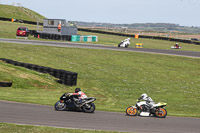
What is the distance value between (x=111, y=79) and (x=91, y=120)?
13.0m

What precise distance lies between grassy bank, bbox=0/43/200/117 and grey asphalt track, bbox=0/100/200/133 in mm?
1773

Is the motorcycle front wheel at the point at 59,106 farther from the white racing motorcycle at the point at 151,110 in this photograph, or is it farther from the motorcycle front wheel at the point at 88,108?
the white racing motorcycle at the point at 151,110

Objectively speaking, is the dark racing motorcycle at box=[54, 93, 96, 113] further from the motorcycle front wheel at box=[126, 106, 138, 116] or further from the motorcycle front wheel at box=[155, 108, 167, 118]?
the motorcycle front wheel at box=[155, 108, 167, 118]

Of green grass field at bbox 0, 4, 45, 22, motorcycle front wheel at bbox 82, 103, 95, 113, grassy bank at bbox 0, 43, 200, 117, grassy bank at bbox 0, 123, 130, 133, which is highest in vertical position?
green grass field at bbox 0, 4, 45, 22

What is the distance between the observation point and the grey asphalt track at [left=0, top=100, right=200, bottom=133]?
13984 millimetres

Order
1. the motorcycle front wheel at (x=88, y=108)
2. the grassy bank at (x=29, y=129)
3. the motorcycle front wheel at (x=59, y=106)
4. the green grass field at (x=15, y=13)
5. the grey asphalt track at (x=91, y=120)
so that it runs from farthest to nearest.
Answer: the green grass field at (x=15, y=13) → the motorcycle front wheel at (x=88, y=108) → the motorcycle front wheel at (x=59, y=106) → the grey asphalt track at (x=91, y=120) → the grassy bank at (x=29, y=129)

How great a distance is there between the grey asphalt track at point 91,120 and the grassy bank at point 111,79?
1773 mm

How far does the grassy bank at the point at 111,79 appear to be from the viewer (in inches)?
840

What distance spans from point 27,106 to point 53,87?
7.10 meters

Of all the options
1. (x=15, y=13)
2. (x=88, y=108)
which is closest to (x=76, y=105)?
(x=88, y=108)

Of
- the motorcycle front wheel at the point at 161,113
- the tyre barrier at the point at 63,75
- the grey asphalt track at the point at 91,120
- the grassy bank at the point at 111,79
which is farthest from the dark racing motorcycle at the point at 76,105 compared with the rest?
the tyre barrier at the point at 63,75

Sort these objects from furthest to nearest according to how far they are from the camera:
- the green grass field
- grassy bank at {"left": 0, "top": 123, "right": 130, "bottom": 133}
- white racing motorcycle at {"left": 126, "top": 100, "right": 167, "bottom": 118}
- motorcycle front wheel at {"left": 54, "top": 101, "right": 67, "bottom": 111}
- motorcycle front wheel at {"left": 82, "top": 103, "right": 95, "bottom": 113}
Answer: the green grass field → white racing motorcycle at {"left": 126, "top": 100, "right": 167, "bottom": 118} → motorcycle front wheel at {"left": 82, "top": 103, "right": 95, "bottom": 113} → motorcycle front wheel at {"left": 54, "top": 101, "right": 67, "bottom": 111} → grassy bank at {"left": 0, "top": 123, "right": 130, "bottom": 133}

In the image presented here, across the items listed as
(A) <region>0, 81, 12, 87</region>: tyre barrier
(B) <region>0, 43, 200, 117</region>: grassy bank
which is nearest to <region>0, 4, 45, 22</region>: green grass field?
(B) <region>0, 43, 200, 117</region>: grassy bank

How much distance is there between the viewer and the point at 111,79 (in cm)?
2814
